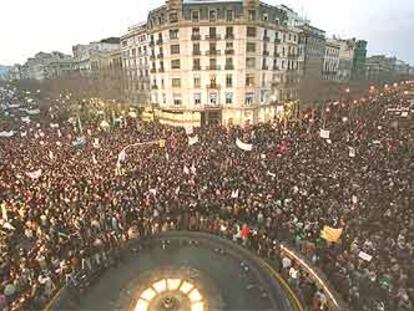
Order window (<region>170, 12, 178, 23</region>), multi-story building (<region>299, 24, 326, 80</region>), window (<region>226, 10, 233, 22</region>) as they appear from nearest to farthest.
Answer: window (<region>226, 10, 233, 22</region>) → window (<region>170, 12, 178, 23</region>) → multi-story building (<region>299, 24, 326, 80</region>)

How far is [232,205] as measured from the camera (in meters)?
20.7

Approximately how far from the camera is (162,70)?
175ft

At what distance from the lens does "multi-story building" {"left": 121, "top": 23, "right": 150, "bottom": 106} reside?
59344mm

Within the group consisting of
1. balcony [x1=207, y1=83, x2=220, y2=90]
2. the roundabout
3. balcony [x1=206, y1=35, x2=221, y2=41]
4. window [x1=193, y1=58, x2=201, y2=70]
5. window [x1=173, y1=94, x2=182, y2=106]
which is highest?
balcony [x1=206, y1=35, x2=221, y2=41]

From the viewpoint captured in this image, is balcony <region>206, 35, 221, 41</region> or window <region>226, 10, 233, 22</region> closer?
window <region>226, 10, 233, 22</region>

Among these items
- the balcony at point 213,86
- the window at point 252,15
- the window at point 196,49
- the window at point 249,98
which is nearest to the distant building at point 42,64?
the window at point 196,49

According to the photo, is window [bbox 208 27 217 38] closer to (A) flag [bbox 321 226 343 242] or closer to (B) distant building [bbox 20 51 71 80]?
(A) flag [bbox 321 226 343 242]

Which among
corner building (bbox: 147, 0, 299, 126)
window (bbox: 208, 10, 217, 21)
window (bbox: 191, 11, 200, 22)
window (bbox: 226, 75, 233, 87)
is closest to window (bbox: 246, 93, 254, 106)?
corner building (bbox: 147, 0, 299, 126)

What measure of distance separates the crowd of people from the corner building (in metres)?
18.6

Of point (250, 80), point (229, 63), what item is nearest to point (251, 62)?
→ point (250, 80)

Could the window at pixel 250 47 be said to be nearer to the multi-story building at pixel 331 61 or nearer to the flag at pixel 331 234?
the flag at pixel 331 234

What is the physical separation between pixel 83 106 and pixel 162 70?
1790 centimetres

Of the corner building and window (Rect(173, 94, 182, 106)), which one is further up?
the corner building

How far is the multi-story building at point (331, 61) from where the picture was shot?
8769cm
